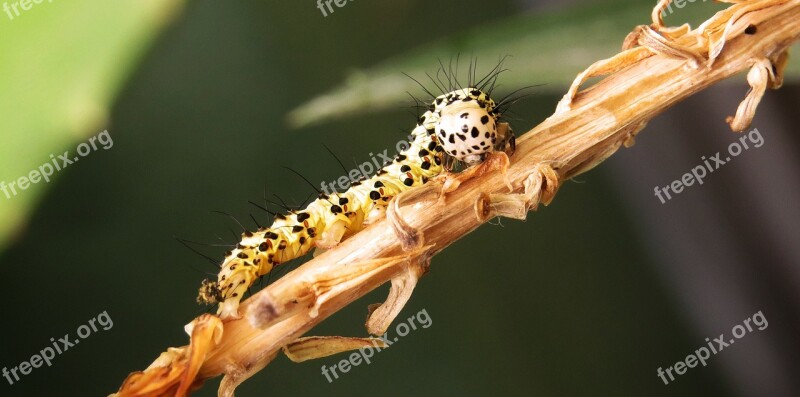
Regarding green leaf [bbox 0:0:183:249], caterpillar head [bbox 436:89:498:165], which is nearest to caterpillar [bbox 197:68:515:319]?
caterpillar head [bbox 436:89:498:165]

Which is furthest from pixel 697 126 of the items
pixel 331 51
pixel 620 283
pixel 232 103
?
pixel 232 103

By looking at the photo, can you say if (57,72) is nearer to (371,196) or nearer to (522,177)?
(371,196)

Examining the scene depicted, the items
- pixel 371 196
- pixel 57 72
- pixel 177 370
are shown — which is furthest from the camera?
pixel 57 72

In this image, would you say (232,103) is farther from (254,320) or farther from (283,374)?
(254,320)

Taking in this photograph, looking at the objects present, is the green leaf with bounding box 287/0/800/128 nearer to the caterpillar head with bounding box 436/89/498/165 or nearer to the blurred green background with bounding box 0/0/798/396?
the blurred green background with bounding box 0/0/798/396

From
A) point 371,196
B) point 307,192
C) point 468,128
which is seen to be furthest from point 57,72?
point 468,128

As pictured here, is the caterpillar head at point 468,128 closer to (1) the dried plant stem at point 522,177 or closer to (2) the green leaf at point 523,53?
(1) the dried plant stem at point 522,177
